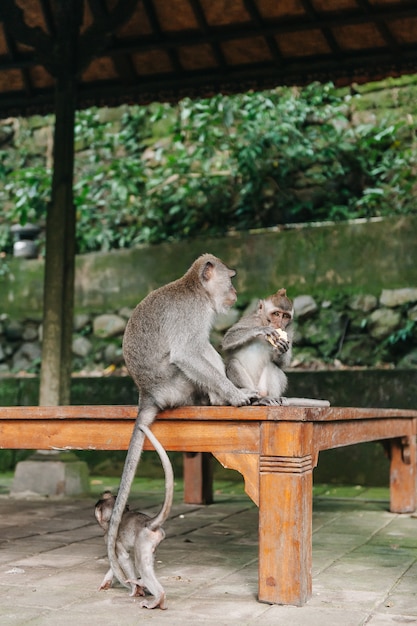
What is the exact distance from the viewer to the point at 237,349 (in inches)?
170

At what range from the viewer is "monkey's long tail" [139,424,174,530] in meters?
3.23

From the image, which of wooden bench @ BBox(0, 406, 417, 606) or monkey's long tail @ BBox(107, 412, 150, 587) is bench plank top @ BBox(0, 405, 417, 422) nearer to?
wooden bench @ BBox(0, 406, 417, 606)

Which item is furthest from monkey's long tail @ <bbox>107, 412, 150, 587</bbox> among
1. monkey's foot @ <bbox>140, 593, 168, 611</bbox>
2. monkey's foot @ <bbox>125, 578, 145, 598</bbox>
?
monkey's foot @ <bbox>140, 593, 168, 611</bbox>

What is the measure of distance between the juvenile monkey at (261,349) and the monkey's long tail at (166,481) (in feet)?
2.51

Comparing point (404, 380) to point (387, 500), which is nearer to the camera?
point (387, 500)

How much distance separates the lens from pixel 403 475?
227 inches

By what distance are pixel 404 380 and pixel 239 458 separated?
380 centimetres

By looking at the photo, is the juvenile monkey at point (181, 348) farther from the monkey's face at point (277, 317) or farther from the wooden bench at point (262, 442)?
the monkey's face at point (277, 317)

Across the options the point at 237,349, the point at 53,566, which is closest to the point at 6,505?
the point at 53,566

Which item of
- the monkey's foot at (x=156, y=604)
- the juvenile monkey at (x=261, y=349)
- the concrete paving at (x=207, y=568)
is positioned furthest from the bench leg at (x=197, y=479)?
the monkey's foot at (x=156, y=604)

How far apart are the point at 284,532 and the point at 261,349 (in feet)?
4.25

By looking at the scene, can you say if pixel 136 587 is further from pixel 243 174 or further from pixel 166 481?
pixel 243 174

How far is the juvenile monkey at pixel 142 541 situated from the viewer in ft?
10.4

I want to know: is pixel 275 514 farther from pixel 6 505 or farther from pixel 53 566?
pixel 6 505
